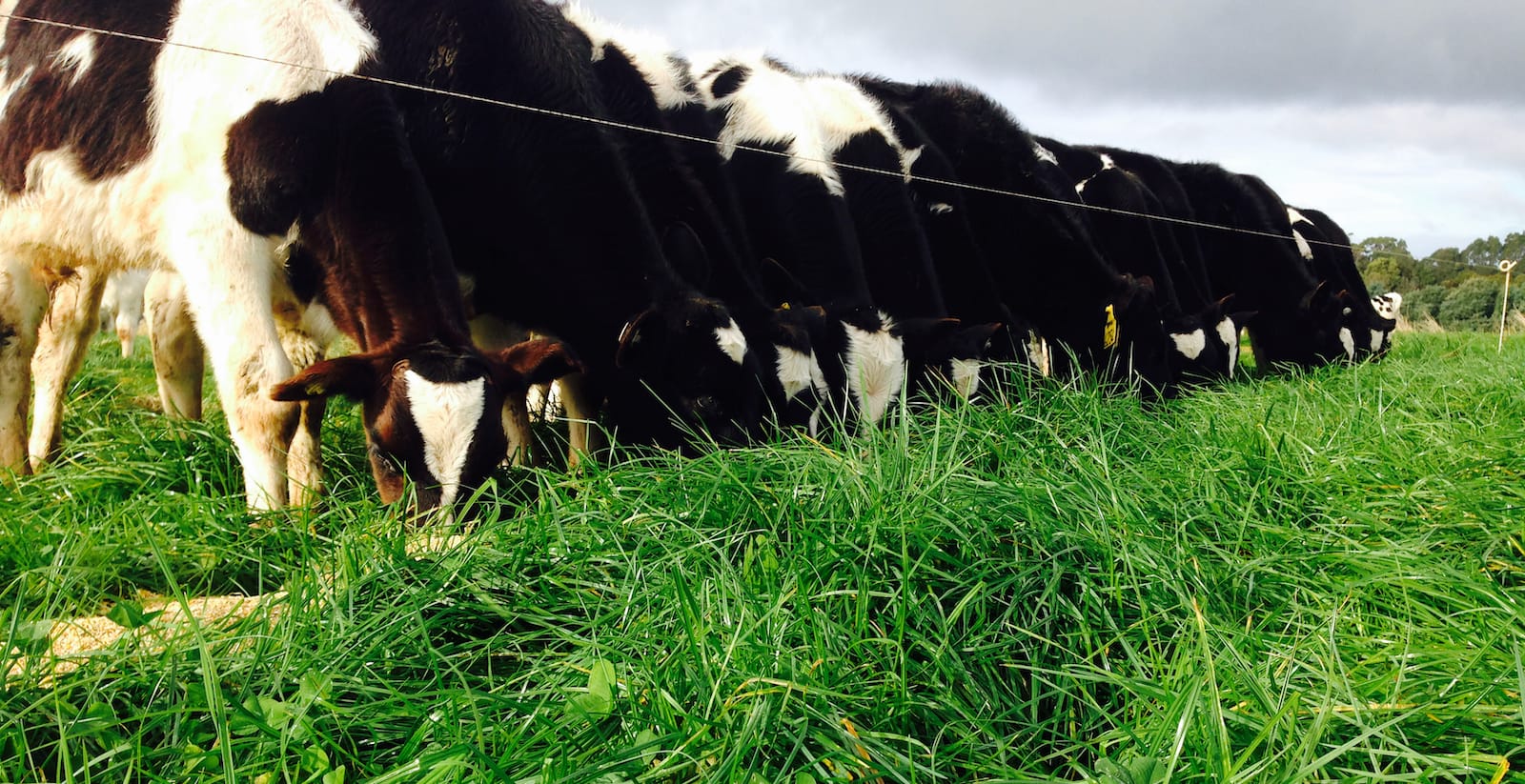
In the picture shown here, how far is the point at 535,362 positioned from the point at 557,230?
0.83m

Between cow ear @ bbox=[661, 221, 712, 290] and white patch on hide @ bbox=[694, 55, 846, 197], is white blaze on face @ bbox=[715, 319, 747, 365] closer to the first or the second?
cow ear @ bbox=[661, 221, 712, 290]

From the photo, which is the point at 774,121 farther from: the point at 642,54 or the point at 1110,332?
the point at 1110,332

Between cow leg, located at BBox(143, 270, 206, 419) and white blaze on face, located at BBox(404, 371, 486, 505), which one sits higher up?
white blaze on face, located at BBox(404, 371, 486, 505)

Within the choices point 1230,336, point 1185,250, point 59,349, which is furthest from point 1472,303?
point 59,349

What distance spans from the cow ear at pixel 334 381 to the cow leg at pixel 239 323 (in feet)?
0.69

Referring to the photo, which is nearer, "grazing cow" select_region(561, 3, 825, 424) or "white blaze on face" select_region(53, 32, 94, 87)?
"white blaze on face" select_region(53, 32, 94, 87)

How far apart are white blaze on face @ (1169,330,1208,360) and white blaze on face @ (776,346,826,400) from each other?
11.3 ft

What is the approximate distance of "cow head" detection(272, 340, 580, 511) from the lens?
141 inches

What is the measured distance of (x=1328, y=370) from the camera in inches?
304

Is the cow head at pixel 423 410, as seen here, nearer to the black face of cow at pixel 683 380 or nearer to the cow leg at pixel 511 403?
the cow leg at pixel 511 403

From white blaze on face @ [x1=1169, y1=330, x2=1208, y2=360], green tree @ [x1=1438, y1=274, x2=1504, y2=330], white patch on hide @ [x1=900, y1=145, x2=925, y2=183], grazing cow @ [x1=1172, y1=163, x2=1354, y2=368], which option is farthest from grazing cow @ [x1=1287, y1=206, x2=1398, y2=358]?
green tree @ [x1=1438, y1=274, x2=1504, y2=330]

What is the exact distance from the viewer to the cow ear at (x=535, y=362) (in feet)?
13.1

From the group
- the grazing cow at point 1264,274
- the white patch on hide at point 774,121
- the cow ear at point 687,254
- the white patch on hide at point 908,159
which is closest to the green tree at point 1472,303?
the grazing cow at point 1264,274

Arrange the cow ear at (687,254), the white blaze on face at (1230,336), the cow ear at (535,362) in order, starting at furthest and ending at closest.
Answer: the white blaze on face at (1230,336)
the cow ear at (687,254)
the cow ear at (535,362)
